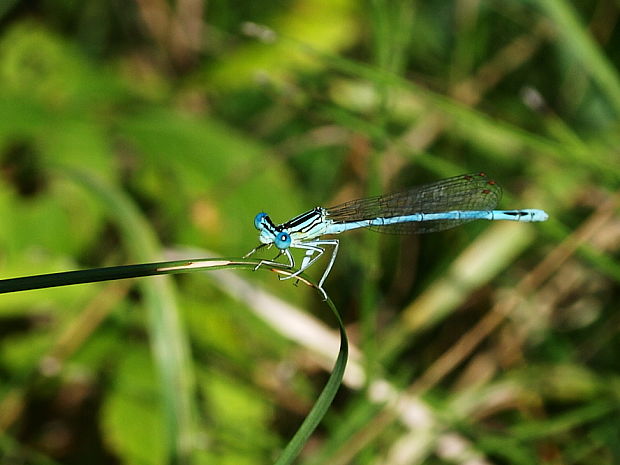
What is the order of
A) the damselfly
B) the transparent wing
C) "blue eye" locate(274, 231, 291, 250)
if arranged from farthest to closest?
the transparent wing
the damselfly
"blue eye" locate(274, 231, 291, 250)

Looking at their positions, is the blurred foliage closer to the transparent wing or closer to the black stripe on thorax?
the transparent wing

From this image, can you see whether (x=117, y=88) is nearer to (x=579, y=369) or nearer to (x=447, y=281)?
(x=447, y=281)

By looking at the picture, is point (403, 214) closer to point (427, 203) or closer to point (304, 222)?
point (427, 203)

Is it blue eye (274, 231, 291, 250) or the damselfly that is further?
the damselfly

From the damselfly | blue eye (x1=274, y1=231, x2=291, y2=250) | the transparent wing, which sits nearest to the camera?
blue eye (x1=274, y1=231, x2=291, y2=250)

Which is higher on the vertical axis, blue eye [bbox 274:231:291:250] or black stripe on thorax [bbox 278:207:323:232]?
black stripe on thorax [bbox 278:207:323:232]

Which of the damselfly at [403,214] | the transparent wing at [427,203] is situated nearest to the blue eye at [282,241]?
the damselfly at [403,214]

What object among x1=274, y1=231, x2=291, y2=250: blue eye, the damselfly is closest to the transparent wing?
the damselfly
